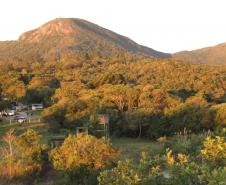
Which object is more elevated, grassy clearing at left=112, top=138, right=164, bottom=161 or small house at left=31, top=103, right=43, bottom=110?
small house at left=31, top=103, right=43, bottom=110

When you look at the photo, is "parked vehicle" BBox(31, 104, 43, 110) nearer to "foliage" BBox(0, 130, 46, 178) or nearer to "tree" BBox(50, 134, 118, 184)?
"foliage" BBox(0, 130, 46, 178)

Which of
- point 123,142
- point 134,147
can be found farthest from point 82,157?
point 123,142

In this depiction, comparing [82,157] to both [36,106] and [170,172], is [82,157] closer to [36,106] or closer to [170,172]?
[170,172]

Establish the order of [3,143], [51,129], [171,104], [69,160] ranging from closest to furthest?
[69,160], [3,143], [51,129], [171,104]

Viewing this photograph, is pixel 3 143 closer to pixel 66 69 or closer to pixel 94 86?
pixel 94 86

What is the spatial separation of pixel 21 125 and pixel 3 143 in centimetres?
777

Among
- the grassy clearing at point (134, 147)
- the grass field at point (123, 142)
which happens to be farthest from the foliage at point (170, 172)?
the grass field at point (123, 142)

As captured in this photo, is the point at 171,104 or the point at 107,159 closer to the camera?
the point at 107,159

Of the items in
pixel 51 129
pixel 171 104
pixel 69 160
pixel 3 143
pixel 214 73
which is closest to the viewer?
pixel 69 160

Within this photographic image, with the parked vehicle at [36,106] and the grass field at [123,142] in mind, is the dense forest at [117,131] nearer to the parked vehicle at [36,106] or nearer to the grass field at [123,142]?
the grass field at [123,142]

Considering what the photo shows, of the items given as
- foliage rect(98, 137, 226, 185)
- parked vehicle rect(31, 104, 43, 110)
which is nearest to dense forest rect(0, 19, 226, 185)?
foliage rect(98, 137, 226, 185)

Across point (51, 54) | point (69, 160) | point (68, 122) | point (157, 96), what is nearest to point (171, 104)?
point (157, 96)

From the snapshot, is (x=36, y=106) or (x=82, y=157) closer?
(x=82, y=157)

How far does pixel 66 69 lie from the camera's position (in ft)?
292
